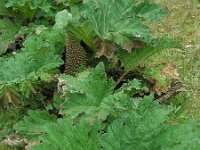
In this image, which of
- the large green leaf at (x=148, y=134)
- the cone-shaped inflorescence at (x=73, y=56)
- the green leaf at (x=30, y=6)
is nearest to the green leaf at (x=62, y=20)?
the cone-shaped inflorescence at (x=73, y=56)

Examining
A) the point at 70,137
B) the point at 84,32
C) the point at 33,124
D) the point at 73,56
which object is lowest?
the point at 33,124

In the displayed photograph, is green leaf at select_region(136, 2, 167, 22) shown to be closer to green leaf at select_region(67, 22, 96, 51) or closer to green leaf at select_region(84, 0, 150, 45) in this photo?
green leaf at select_region(84, 0, 150, 45)

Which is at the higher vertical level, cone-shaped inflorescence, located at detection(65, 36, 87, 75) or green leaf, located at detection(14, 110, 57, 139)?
cone-shaped inflorescence, located at detection(65, 36, 87, 75)

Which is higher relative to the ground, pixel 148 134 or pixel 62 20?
pixel 62 20

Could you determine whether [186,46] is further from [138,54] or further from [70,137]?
[70,137]

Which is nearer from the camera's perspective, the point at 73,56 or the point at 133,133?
the point at 133,133

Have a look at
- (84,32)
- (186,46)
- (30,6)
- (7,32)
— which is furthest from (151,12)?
(7,32)

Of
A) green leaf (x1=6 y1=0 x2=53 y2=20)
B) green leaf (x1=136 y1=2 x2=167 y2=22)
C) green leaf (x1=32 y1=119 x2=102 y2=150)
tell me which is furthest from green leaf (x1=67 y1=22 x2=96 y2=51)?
green leaf (x1=32 y1=119 x2=102 y2=150)

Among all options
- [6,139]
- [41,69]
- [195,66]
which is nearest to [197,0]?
[195,66]
